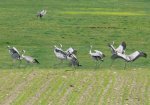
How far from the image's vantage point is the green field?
18.1 m

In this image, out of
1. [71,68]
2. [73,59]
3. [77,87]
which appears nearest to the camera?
[77,87]

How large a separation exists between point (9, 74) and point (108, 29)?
22.9m

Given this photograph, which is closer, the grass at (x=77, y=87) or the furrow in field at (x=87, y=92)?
the furrow in field at (x=87, y=92)

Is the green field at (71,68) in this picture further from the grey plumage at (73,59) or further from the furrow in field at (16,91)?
the grey plumage at (73,59)

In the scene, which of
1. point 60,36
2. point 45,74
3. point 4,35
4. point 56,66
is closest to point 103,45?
point 60,36

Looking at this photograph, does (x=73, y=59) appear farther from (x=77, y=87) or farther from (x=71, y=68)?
(x=77, y=87)

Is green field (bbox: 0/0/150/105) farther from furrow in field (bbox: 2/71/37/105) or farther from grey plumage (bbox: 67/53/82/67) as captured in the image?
grey plumage (bbox: 67/53/82/67)

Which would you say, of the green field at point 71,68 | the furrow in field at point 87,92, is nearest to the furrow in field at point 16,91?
the green field at point 71,68

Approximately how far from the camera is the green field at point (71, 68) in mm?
18141

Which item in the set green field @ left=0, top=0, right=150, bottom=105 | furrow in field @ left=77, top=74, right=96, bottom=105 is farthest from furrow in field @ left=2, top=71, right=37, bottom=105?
furrow in field @ left=77, top=74, right=96, bottom=105

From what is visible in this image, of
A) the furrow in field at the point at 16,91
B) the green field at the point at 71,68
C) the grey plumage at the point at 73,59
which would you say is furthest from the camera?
the grey plumage at the point at 73,59

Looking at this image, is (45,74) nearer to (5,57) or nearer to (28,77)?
(28,77)

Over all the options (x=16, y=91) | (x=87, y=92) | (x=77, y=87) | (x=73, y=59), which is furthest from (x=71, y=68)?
(x=16, y=91)

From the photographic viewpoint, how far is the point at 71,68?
2409cm
